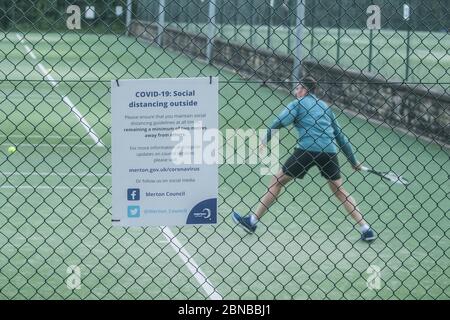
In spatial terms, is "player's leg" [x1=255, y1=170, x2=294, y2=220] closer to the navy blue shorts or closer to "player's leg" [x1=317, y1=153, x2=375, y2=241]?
the navy blue shorts

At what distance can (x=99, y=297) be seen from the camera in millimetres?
8766

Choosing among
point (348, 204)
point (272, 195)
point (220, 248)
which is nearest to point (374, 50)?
point (348, 204)

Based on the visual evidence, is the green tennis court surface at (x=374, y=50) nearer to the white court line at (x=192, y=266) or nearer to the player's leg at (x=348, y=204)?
the player's leg at (x=348, y=204)

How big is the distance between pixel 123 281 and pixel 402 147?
950 cm

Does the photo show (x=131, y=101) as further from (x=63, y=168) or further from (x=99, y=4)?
(x=99, y=4)

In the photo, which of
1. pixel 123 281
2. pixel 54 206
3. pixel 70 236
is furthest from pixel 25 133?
pixel 123 281

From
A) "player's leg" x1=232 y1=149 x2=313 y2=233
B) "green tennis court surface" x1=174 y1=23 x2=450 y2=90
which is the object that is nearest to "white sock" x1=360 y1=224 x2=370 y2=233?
"player's leg" x1=232 y1=149 x2=313 y2=233

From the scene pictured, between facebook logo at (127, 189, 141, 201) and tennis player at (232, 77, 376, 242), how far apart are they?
172 inches

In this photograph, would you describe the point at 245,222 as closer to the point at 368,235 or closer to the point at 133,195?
the point at 368,235

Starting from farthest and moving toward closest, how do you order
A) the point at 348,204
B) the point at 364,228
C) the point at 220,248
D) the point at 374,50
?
the point at 374,50
the point at 348,204
the point at 364,228
the point at 220,248

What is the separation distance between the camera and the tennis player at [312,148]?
1062 centimetres

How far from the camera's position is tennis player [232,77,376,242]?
10.6 m

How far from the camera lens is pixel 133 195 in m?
6.20

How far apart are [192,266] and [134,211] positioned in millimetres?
3576
